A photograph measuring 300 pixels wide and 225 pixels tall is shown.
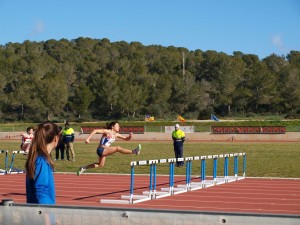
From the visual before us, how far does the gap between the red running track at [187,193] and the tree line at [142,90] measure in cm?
7977

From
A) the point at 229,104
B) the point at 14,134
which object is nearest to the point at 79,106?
the point at 229,104

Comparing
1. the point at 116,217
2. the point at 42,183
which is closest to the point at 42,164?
the point at 42,183

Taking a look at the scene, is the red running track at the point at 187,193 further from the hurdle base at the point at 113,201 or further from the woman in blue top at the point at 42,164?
the woman in blue top at the point at 42,164

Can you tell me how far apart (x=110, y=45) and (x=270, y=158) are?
121893mm

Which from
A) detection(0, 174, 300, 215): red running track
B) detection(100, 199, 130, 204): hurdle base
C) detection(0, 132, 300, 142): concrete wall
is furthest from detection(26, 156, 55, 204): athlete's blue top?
detection(0, 132, 300, 142): concrete wall

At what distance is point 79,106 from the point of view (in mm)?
101250

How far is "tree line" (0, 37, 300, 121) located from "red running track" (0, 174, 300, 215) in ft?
262

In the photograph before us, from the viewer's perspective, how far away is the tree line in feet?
330

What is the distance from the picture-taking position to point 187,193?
15.6 m

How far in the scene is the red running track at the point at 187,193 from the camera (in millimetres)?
13055

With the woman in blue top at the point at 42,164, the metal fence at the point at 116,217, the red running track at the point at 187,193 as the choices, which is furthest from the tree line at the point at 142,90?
the metal fence at the point at 116,217

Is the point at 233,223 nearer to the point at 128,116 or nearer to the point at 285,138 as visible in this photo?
the point at 285,138

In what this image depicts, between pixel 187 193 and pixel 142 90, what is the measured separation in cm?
9240

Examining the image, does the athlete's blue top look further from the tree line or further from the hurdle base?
the tree line
